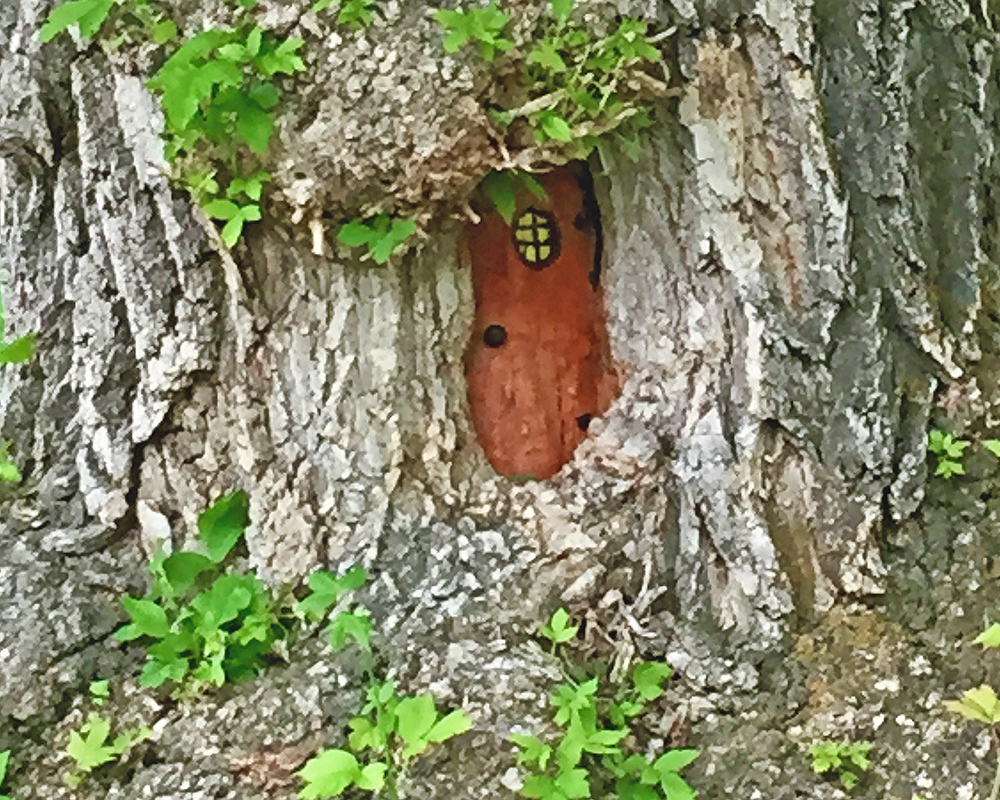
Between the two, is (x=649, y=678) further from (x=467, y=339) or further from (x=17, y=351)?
(x=17, y=351)

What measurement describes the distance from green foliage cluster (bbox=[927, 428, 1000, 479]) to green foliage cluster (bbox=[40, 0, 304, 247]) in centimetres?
98

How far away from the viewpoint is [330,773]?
132 cm

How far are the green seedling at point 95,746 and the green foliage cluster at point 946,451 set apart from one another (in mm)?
1128

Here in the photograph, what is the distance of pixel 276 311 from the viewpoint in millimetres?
1630

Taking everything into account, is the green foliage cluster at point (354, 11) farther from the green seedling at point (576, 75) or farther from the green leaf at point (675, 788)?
the green leaf at point (675, 788)

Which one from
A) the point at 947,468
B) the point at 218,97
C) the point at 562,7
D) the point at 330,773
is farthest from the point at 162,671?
the point at 947,468

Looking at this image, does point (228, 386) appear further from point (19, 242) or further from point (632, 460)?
point (632, 460)

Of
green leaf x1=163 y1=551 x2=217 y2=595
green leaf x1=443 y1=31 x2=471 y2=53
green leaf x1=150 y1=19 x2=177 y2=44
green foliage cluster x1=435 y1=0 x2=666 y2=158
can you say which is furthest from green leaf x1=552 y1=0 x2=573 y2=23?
green leaf x1=163 y1=551 x2=217 y2=595

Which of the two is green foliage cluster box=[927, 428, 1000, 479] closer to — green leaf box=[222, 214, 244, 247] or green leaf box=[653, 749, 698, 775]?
green leaf box=[653, 749, 698, 775]

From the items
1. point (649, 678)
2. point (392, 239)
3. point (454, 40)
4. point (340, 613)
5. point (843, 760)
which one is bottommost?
point (843, 760)

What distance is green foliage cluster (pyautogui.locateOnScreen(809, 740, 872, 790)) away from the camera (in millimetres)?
1432

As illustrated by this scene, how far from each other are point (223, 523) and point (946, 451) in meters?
1.02

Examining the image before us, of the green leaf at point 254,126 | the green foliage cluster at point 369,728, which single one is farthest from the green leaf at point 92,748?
the green leaf at point 254,126

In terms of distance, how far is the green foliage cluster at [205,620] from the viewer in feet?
4.99
